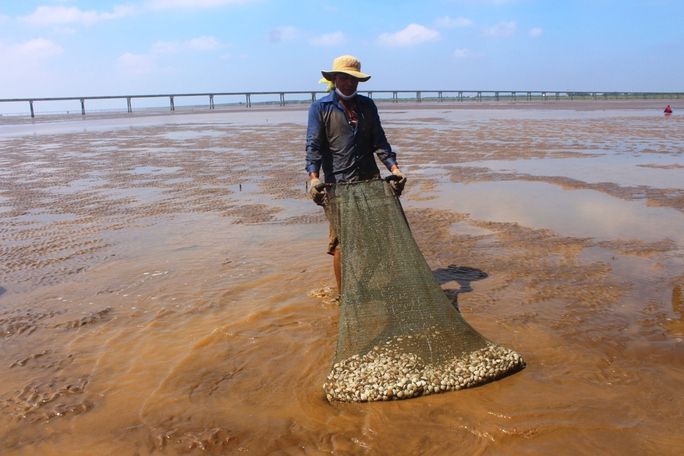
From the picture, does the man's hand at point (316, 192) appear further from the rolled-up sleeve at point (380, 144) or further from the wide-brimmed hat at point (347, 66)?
the wide-brimmed hat at point (347, 66)

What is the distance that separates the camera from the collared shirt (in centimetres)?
389

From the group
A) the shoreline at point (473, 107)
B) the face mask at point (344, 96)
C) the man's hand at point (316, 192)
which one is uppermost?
the shoreline at point (473, 107)

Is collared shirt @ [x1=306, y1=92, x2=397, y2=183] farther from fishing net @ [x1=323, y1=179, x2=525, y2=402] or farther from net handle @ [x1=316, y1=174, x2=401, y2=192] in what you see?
fishing net @ [x1=323, y1=179, x2=525, y2=402]

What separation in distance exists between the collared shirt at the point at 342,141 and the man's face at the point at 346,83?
0.09m

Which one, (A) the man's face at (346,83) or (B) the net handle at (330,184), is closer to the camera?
(B) the net handle at (330,184)

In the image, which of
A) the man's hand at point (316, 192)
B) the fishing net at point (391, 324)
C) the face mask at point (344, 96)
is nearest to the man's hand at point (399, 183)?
the fishing net at point (391, 324)

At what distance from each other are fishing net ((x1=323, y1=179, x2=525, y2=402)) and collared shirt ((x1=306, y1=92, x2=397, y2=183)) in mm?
463

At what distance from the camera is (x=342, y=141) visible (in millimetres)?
3941

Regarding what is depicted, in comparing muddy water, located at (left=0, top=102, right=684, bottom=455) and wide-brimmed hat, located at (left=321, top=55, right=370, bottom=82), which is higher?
wide-brimmed hat, located at (left=321, top=55, right=370, bottom=82)

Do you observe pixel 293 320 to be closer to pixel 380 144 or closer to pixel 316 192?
pixel 316 192

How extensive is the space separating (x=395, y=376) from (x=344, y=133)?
1921 millimetres

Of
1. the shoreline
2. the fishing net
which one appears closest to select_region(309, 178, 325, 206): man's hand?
the fishing net

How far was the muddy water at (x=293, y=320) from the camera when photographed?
8.73 feet

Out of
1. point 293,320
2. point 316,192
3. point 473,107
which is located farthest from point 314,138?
point 473,107
